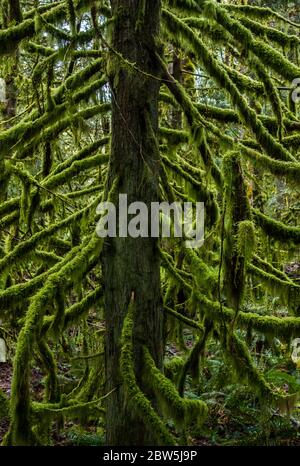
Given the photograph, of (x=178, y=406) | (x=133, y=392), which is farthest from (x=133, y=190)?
(x=178, y=406)

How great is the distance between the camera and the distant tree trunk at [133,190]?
11.9 feet

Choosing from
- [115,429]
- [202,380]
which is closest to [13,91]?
[202,380]

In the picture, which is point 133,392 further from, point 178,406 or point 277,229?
point 277,229

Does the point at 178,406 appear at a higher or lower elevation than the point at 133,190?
lower

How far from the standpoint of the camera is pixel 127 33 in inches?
143

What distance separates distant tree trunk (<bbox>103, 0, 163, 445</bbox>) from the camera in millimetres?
3633

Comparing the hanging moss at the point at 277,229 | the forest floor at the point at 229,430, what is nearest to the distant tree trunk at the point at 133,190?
the hanging moss at the point at 277,229

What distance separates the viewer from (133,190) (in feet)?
12.2

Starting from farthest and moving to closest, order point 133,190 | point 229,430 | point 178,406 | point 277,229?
point 229,430 → point 277,229 → point 133,190 → point 178,406

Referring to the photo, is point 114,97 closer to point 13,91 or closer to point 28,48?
point 28,48

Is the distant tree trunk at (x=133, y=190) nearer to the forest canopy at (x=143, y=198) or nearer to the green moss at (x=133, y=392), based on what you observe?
the forest canopy at (x=143, y=198)

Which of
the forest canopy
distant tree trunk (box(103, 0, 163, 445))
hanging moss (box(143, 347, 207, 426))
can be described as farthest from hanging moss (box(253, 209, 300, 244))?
hanging moss (box(143, 347, 207, 426))

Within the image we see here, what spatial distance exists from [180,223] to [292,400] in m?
1.70

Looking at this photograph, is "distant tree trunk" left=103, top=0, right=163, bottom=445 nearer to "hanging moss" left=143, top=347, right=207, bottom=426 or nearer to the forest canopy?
the forest canopy
